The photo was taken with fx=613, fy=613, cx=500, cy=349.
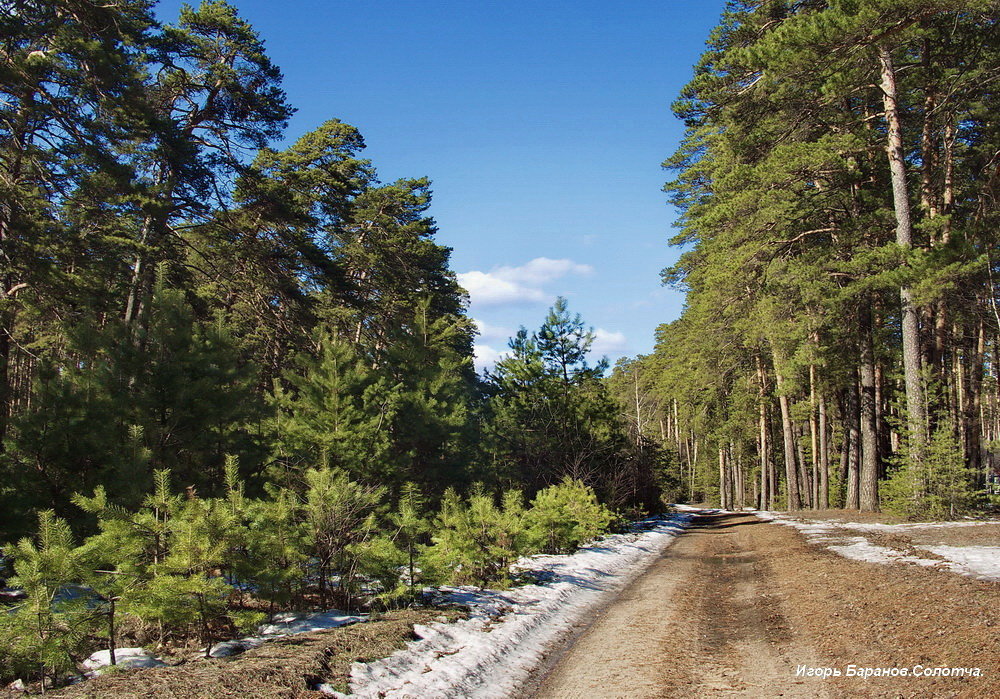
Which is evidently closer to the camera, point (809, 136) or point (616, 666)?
point (616, 666)

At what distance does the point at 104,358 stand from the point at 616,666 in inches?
310

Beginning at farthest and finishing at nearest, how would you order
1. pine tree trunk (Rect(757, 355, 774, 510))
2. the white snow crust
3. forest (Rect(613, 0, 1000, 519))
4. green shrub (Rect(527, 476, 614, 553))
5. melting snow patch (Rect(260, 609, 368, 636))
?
pine tree trunk (Rect(757, 355, 774, 510)) → forest (Rect(613, 0, 1000, 519)) → green shrub (Rect(527, 476, 614, 553)) → the white snow crust → melting snow patch (Rect(260, 609, 368, 636))

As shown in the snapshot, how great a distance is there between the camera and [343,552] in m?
6.84

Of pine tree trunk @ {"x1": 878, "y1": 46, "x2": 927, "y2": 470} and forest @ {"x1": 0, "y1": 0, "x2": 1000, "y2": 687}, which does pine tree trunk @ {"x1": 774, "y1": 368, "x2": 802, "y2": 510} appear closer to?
forest @ {"x1": 0, "y1": 0, "x2": 1000, "y2": 687}

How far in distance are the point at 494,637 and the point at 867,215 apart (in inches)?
601

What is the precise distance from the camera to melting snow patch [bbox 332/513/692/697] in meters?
5.03

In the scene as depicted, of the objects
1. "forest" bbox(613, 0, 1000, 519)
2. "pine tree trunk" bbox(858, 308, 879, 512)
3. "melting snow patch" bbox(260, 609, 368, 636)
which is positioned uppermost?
"forest" bbox(613, 0, 1000, 519)

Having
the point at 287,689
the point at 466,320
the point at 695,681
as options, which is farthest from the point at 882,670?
the point at 466,320

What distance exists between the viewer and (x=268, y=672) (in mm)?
4617

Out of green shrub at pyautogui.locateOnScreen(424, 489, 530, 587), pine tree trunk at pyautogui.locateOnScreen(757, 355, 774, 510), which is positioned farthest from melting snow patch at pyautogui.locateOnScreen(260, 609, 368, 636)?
pine tree trunk at pyautogui.locateOnScreen(757, 355, 774, 510)

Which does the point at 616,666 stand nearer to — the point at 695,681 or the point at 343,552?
the point at 695,681

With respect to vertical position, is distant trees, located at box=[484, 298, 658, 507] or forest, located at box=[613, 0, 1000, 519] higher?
forest, located at box=[613, 0, 1000, 519]

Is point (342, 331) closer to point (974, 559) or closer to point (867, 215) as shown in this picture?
point (867, 215)

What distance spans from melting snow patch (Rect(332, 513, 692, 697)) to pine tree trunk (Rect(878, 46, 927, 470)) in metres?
7.84
